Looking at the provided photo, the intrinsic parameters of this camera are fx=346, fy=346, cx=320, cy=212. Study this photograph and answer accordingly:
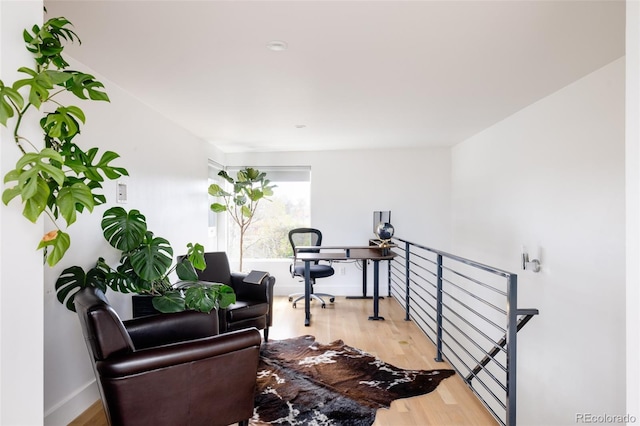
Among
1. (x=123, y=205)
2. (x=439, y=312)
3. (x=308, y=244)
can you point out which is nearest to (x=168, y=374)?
(x=123, y=205)

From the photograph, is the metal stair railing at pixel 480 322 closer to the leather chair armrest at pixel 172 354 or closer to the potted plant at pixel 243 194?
the leather chair armrest at pixel 172 354

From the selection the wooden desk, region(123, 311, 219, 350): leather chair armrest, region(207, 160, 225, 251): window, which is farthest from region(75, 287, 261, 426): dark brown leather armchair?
region(207, 160, 225, 251): window

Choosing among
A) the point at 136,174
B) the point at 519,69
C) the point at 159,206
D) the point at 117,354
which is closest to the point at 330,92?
the point at 519,69

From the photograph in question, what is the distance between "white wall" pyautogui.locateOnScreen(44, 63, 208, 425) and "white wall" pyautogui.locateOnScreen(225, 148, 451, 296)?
172cm

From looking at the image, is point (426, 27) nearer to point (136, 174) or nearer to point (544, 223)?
point (544, 223)

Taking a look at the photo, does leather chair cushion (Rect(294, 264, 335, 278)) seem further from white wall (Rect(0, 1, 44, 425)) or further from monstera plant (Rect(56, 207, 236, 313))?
white wall (Rect(0, 1, 44, 425))

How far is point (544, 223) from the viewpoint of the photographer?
9.53ft

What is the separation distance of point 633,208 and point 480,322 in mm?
3354

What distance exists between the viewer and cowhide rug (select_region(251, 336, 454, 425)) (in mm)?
2184

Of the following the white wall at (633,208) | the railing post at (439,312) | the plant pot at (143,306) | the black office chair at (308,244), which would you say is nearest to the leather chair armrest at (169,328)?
the plant pot at (143,306)

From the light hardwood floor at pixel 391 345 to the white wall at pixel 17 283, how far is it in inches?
52.9

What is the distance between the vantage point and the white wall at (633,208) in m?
1.11

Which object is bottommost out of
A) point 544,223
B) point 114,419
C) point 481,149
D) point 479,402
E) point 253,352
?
point 479,402

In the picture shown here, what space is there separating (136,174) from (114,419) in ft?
6.60
